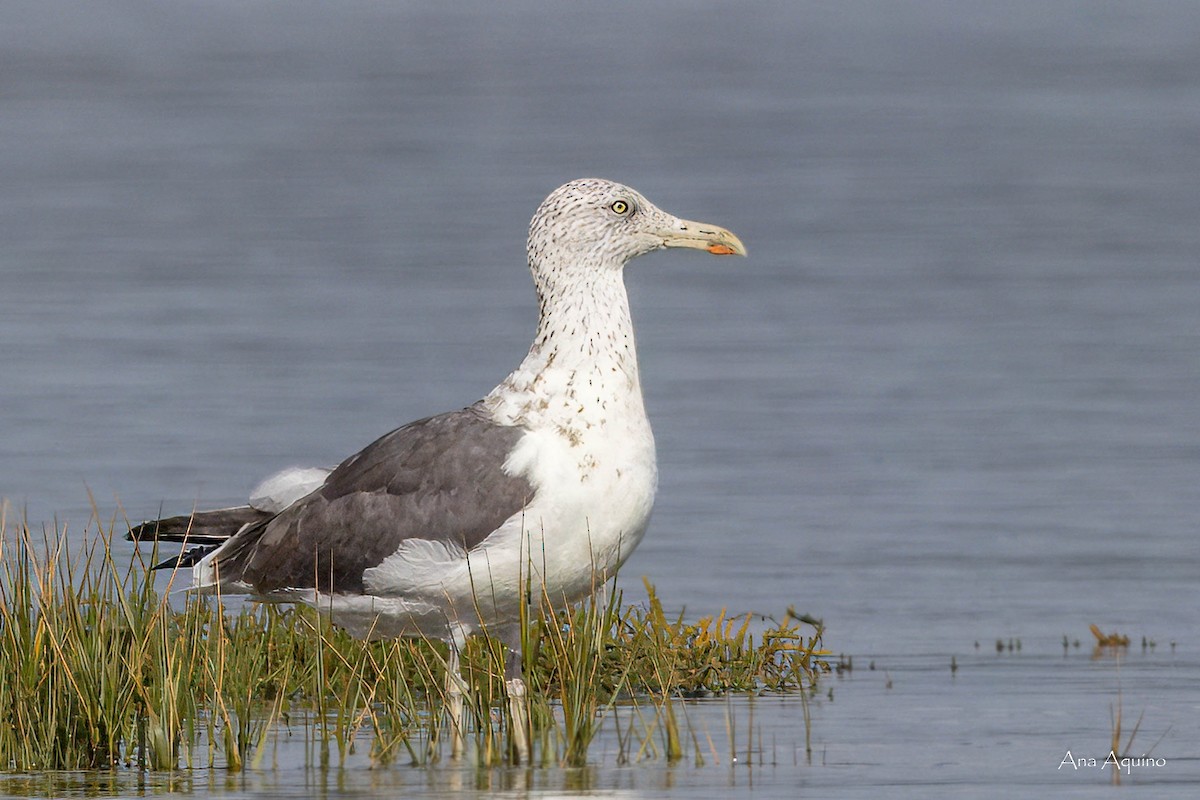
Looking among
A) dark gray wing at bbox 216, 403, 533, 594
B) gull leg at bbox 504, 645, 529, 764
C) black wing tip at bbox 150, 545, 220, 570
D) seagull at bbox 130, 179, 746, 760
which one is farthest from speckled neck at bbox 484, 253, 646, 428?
black wing tip at bbox 150, 545, 220, 570

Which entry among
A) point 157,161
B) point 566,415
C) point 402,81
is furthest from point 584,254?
point 402,81

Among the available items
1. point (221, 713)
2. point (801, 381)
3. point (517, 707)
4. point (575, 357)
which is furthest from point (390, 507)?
point (801, 381)

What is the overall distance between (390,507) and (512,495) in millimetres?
662

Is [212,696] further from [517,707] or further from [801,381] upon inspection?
[801,381]

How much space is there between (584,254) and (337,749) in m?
2.35

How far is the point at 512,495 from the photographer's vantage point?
380 inches

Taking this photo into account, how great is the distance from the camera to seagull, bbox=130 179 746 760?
31.6ft

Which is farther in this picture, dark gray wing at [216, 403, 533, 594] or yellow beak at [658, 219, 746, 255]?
yellow beak at [658, 219, 746, 255]

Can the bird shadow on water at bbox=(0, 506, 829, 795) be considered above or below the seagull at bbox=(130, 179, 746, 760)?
below

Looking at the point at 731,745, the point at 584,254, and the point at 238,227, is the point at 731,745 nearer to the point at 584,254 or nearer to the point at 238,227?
the point at 584,254

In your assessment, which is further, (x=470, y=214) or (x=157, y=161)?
(x=157, y=161)

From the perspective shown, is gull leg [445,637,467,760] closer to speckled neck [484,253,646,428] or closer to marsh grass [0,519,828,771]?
marsh grass [0,519,828,771]

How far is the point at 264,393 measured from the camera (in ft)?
73.3

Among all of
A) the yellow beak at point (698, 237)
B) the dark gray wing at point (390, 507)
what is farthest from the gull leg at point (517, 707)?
the yellow beak at point (698, 237)
